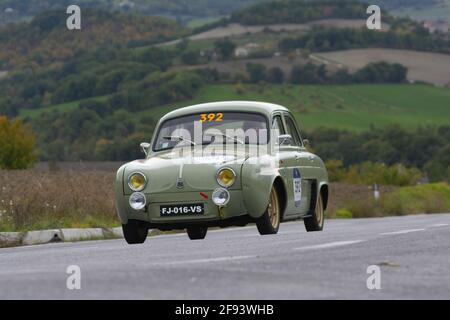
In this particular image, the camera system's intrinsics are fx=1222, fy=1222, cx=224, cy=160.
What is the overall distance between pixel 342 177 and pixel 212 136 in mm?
88925

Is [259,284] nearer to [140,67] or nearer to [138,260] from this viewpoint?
[138,260]

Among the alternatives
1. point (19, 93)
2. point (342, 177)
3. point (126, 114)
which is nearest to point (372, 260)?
point (342, 177)

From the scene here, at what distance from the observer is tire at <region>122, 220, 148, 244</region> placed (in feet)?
47.9

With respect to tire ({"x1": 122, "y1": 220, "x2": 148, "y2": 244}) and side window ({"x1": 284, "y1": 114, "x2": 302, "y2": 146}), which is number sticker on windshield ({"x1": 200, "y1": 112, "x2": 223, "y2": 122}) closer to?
side window ({"x1": 284, "y1": 114, "x2": 302, "y2": 146})

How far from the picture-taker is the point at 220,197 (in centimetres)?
1398

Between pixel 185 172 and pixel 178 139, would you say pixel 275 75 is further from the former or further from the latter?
pixel 185 172

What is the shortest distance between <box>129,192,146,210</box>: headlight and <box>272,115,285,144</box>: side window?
7.66ft

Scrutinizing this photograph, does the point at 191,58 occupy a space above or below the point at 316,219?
below

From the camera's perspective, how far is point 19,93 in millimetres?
142250

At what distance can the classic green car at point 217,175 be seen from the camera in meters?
14.0

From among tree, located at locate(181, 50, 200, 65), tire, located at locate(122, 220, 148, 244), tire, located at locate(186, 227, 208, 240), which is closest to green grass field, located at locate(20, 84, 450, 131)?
tree, located at locate(181, 50, 200, 65)

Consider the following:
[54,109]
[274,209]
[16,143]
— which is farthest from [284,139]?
[54,109]

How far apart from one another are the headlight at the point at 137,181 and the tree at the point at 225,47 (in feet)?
511
